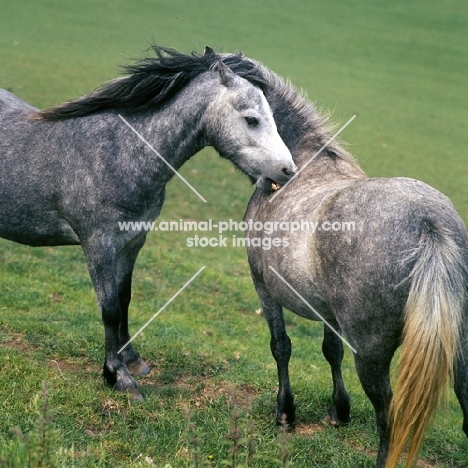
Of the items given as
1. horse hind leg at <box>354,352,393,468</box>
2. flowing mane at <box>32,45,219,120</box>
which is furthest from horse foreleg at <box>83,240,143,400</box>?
horse hind leg at <box>354,352,393,468</box>

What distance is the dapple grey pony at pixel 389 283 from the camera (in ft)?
12.1

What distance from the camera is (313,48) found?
93.9 feet

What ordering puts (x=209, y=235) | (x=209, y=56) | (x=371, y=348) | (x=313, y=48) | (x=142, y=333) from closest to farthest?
(x=371, y=348), (x=209, y=56), (x=142, y=333), (x=209, y=235), (x=313, y=48)

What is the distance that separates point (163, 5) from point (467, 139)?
49.1 feet

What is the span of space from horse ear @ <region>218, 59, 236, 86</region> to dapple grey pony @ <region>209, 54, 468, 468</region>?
1051 millimetres

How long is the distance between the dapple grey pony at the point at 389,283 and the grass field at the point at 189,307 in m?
0.34

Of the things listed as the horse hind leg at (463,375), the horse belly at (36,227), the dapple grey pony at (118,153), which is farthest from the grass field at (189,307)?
the horse belly at (36,227)

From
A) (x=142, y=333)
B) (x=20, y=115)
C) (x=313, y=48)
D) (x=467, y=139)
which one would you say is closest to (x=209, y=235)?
(x=142, y=333)

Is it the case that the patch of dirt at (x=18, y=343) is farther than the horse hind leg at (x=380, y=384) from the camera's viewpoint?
Yes

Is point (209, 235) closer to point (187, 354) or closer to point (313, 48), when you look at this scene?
point (187, 354)

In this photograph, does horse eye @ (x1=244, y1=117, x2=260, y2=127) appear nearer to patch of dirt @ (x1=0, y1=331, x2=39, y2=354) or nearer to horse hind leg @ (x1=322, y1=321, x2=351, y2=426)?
horse hind leg @ (x1=322, y1=321, x2=351, y2=426)

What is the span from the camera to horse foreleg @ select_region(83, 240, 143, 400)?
5.36 meters

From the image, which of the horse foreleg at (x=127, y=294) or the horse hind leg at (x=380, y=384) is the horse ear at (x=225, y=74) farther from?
the horse hind leg at (x=380, y=384)

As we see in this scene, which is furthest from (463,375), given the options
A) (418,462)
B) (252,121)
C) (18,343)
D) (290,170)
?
(18,343)
